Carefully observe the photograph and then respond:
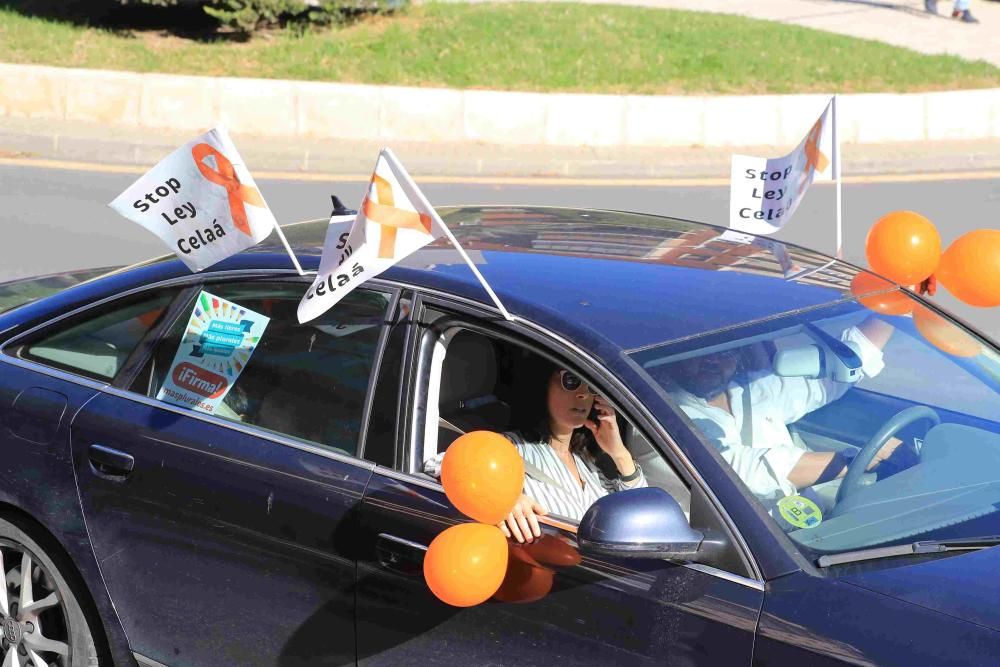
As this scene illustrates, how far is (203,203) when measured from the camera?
3.93 metres

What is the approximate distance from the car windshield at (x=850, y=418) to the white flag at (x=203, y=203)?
4.05ft

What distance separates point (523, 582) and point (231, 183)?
1449mm

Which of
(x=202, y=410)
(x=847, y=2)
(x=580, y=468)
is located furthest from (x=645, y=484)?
(x=847, y=2)

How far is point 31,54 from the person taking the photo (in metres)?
16.0

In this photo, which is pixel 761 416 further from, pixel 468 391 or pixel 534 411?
pixel 468 391

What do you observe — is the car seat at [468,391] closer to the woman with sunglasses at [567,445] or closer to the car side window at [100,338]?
the woman with sunglasses at [567,445]

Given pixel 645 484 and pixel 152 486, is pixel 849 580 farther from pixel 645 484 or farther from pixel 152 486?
pixel 152 486

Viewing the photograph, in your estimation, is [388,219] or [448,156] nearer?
[388,219]

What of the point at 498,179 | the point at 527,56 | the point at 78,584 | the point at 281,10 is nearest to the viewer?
the point at 78,584

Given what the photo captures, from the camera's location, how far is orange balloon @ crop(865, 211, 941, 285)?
4195mm

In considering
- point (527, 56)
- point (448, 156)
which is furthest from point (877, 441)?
point (527, 56)

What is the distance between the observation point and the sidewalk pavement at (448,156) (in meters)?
13.6

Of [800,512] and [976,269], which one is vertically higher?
[976,269]

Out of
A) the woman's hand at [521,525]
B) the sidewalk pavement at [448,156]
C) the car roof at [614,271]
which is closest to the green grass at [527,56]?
the sidewalk pavement at [448,156]
